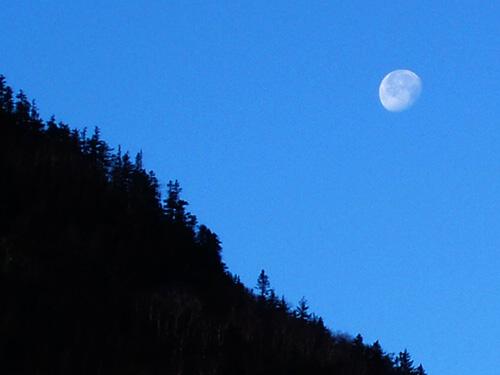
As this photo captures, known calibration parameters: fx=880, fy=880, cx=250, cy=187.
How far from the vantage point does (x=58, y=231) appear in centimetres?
13538

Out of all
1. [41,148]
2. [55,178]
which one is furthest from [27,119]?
[55,178]

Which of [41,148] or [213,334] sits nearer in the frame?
[213,334]

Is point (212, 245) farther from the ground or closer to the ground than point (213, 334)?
farther from the ground

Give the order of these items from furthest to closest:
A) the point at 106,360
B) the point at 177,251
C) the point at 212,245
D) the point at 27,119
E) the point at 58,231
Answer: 1. the point at 27,119
2. the point at 212,245
3. the point at 177,251
4. the point at 58,231
5. the point at 106,360

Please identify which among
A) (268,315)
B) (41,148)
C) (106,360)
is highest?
(41,148)

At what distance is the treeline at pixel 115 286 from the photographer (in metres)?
104

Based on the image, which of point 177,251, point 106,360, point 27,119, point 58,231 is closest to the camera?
point 106,360

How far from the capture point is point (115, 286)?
416ft

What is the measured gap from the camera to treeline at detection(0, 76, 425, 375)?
4107 inches

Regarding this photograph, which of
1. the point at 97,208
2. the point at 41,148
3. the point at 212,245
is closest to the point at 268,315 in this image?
the point at 212,245

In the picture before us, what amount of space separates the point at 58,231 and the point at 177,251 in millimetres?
20078

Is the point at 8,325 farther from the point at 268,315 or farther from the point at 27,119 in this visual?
the point at 27,119

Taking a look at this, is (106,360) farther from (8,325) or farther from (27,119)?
(27,119)

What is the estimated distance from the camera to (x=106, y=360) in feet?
330
